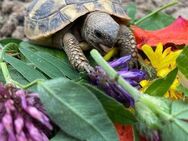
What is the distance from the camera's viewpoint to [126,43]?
1701 mm

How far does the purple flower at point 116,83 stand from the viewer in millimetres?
1395

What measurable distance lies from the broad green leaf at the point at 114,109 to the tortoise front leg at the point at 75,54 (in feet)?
0.58

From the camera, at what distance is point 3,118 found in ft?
4.12

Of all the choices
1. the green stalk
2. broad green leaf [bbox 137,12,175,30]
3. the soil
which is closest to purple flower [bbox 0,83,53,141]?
the green stalk

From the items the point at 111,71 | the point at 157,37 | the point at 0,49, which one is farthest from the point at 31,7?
the point at 111,71

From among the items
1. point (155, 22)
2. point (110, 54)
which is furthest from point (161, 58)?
point (155, 22)

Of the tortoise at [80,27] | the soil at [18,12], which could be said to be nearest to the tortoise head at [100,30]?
the tortoise at [80,27]

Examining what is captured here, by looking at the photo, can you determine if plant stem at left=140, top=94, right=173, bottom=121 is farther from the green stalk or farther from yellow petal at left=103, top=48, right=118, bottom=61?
yellow petal at left=103, top=48, right=118, bottom=61

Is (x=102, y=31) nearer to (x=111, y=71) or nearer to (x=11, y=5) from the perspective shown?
(x=111, y=71)

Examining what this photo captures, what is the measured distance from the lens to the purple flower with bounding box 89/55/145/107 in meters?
1.39

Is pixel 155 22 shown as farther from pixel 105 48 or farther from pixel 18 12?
pixel 18 12

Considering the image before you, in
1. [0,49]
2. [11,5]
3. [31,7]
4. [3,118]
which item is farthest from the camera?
[11,5]

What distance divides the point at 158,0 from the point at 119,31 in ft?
4.54

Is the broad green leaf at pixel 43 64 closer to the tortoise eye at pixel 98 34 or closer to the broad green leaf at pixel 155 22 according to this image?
the tortoise eye at pixel 98 34
